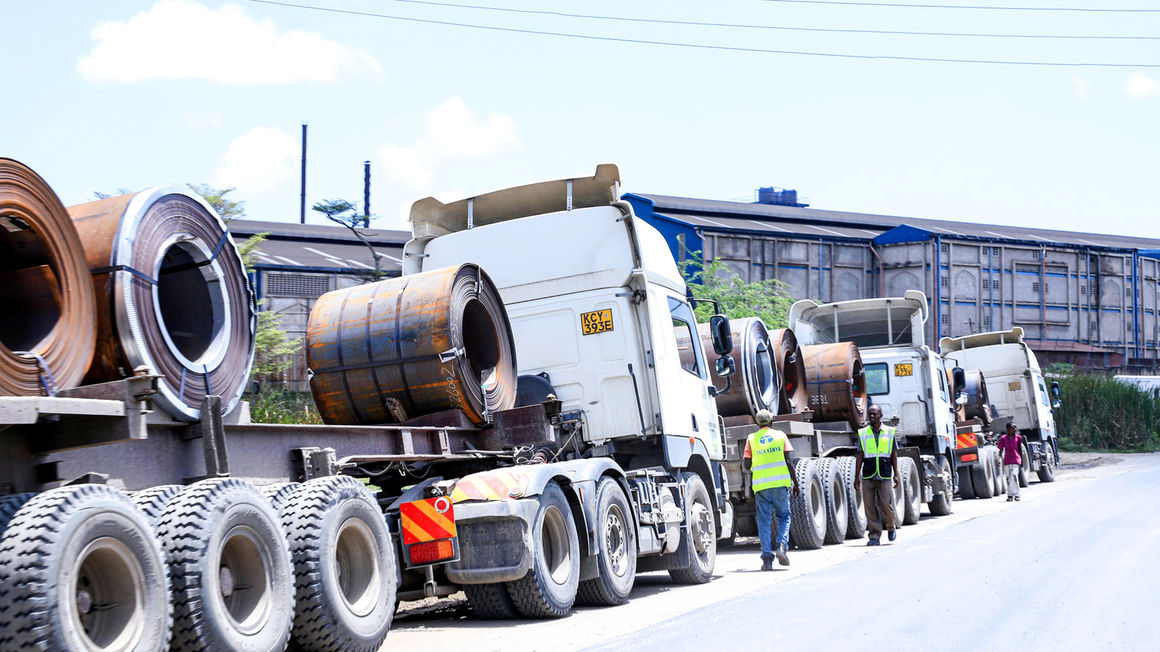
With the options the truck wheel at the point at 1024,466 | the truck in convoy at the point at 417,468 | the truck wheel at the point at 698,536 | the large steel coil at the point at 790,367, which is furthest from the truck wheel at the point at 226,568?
the truck wheel at the point at 1024,466

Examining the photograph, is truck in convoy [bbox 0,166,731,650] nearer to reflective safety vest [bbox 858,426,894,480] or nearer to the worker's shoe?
the worker's shoe

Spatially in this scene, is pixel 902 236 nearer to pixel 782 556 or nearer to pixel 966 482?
pixel 966 482

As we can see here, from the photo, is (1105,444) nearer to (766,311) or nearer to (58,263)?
(766,311)

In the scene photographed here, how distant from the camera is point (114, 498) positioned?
4742mm

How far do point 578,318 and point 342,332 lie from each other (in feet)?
7.93

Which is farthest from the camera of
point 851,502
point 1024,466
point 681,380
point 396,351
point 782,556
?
point 1024,466

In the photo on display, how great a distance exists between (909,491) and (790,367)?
335cm

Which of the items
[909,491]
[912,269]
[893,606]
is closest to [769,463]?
[893,606]

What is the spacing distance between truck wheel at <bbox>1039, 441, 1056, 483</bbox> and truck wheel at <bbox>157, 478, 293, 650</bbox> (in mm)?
26711

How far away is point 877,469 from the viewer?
14445 mm

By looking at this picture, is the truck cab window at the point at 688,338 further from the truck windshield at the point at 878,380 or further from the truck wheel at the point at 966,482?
the truck wheel at the point at 966,482

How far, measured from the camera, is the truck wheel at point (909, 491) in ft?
57.4

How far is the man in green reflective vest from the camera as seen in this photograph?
556 inches

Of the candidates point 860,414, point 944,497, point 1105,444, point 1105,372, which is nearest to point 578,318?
point 860,414
